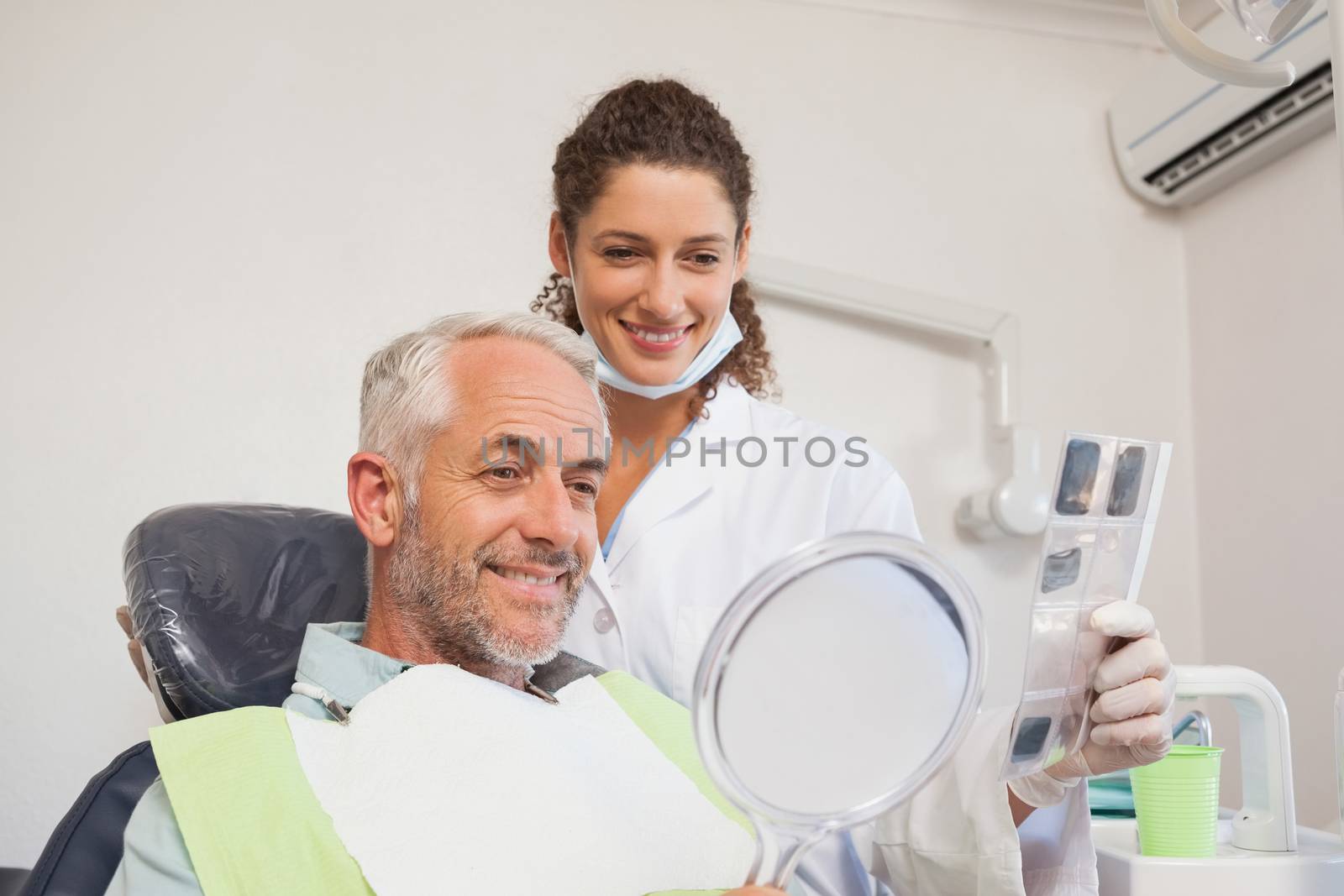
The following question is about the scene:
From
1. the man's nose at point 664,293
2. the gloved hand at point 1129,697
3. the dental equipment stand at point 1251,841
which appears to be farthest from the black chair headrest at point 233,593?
the dental equipment stand at point 1251,841

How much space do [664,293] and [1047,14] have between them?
5.84 ft

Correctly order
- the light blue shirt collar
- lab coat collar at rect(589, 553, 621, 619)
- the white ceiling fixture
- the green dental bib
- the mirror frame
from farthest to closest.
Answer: the white ceiling fixture < lab coat collar at rect(589, 553, 621, 619) < the light blue shirt collar < the green dental bib < the mirror frame

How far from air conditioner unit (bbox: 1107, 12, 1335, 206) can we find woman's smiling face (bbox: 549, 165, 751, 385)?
1.27 meters

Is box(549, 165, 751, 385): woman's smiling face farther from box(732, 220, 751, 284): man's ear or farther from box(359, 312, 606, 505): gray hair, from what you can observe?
box(359, 312, 606, 505): gray hair

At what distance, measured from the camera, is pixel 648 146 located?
142 centimetres

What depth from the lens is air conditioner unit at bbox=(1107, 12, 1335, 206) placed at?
2184 millimetres

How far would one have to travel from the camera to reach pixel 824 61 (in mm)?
2598

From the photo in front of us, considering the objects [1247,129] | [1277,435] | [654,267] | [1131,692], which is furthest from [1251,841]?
[1247,129]

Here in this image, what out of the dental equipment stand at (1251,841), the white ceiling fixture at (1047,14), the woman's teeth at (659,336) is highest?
the white ceiling fixture at (1047,14)

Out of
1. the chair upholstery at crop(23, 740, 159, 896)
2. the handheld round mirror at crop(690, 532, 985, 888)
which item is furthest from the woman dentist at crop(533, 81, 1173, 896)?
the handheld round mirror at crop(690, 532, 985, 888)

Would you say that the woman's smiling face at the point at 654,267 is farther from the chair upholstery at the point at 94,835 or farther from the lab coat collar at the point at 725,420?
the chair upholstery at the point at 94,835

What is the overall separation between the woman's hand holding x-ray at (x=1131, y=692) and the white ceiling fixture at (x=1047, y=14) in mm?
2056

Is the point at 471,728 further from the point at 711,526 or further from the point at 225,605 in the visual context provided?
the point at 711,526

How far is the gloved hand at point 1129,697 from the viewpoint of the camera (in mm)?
840
